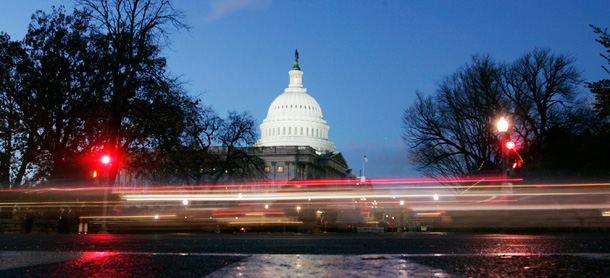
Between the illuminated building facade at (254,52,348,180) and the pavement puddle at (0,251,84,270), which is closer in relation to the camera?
the pavement puddle at (0,251,84,270)

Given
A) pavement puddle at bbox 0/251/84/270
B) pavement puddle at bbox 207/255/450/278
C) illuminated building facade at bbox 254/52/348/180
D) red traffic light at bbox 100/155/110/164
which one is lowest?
pavement puddle at bbox 0/251/84/270

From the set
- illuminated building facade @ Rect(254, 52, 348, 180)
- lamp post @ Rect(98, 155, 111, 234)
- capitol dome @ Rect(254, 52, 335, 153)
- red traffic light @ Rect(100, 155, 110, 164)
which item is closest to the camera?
lamp post @ Rect(98, 155, 111, 234)

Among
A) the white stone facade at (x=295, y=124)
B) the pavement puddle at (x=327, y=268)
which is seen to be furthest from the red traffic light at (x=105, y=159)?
the white stone facade at (x=295, y=124)

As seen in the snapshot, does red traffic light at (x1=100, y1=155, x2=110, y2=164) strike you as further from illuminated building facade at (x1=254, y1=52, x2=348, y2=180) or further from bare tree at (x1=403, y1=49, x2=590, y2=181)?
illuminated building facade at (x1=254, y1=52, x2=348, y2=180)

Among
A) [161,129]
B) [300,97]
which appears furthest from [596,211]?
[300,97]

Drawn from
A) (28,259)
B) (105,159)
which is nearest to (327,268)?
(28,259)

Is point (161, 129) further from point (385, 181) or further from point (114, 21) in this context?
point (385, 181)

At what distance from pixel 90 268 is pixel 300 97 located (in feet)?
504

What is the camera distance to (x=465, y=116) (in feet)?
134

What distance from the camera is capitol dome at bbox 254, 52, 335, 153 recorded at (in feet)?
486

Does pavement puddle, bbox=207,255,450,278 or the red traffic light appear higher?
the red traffic light

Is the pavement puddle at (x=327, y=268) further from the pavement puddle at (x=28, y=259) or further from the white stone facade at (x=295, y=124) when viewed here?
the white stone facade at (x=295, y=124)

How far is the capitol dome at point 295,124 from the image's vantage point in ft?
486

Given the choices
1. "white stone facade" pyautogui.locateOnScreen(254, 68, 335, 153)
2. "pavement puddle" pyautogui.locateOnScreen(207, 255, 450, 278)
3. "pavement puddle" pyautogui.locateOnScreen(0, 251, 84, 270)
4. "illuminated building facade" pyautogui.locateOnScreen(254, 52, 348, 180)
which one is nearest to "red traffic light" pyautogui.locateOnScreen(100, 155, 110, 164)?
"pavement puddle" pyautogui.locateOnScreen(0, 251, 84, 270)
